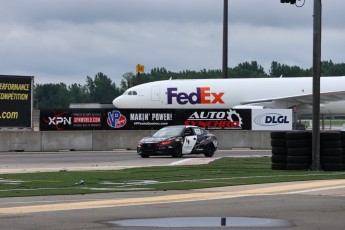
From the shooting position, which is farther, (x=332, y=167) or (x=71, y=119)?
(x=71, y=119)

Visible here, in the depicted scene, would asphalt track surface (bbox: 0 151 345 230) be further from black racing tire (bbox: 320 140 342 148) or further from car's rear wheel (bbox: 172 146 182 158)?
car's rear wheel (bbox: 172 146 182 158)

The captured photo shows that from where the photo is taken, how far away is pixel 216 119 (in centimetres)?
4562

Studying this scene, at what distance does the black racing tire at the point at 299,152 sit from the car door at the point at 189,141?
9841 mm

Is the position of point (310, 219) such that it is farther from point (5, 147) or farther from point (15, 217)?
point (5, 147)

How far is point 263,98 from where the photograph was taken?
60531 mm

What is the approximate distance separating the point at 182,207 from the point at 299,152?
1036 cm

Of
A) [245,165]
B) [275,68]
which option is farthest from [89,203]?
[275,68]

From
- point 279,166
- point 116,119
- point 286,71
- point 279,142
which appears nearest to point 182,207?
point 279,142

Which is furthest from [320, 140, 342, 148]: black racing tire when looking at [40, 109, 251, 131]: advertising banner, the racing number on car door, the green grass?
[40, 109, 251, 131]: advertising banner

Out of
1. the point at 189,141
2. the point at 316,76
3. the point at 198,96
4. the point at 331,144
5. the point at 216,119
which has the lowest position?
the point at 189,141

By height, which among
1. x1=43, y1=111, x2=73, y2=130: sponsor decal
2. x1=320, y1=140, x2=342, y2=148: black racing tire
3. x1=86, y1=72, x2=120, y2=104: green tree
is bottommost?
x1=320, y1=140, x2=342, y2=148: black racing tire

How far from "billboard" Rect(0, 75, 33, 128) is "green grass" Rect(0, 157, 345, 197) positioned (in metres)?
17.6

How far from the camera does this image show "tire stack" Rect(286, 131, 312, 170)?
78.8ft

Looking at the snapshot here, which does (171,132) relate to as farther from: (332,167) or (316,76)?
(332,167)
